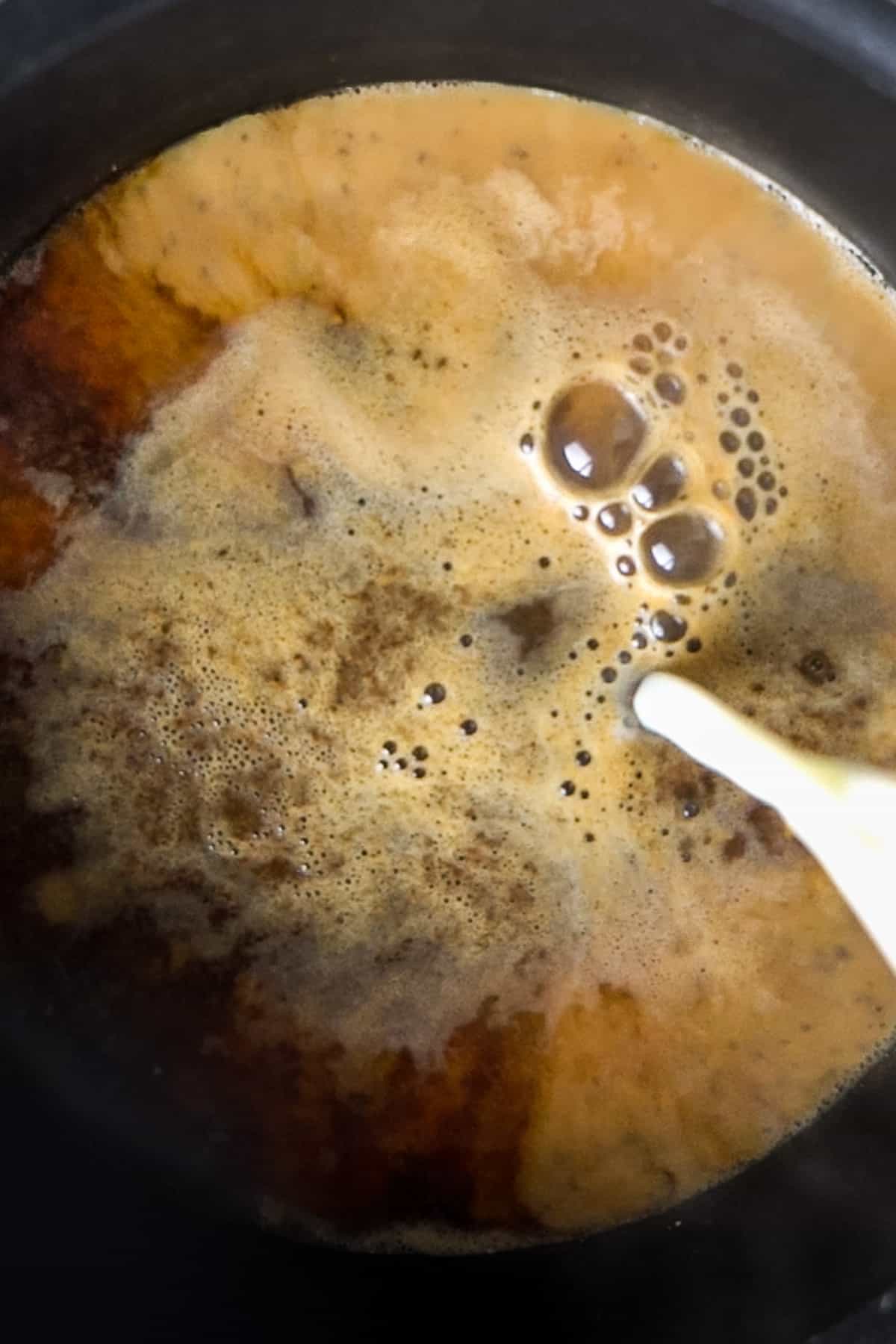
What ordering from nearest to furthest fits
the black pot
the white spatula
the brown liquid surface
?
the white spatula → the black pot → the brown liquid surface

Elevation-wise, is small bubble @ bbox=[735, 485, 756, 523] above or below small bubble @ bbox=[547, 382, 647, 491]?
above

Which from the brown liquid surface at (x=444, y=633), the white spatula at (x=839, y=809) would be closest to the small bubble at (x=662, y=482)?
the brown liquid surface at (x=444, y=633)

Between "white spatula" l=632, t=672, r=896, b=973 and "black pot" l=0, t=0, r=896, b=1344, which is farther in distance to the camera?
"black pot" l=0, t=0, r=896, b=1344

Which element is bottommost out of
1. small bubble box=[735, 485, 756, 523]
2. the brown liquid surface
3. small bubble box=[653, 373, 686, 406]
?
the brown liquid surface

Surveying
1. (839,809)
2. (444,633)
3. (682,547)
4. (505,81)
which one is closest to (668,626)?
(682,547)

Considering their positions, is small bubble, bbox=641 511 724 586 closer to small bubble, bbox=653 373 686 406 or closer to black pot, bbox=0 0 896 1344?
small bubble, bbox=653 373 686 406

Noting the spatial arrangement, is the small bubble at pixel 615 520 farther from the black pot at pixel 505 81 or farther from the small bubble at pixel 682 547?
the black pot at pixel 505 81

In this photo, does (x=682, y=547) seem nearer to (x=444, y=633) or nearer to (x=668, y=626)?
(x=668, y=626)

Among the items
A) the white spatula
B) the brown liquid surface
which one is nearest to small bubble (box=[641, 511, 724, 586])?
the brown liquid surface
